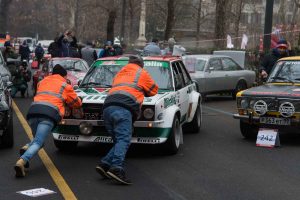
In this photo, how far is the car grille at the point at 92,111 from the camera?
29.4ft

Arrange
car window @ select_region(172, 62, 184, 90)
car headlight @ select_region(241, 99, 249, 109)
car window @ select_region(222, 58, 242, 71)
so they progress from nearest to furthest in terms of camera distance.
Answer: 1. car window @ select_region(172, 62, 184, 90)
2. car headlight @ select_region(241, 99, 249, 109)
3. car window @ select_region(222, 58, 242, 71)

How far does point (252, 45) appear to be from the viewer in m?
28.2

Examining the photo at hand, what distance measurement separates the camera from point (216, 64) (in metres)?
18.5

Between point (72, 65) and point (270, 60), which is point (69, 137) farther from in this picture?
point (72, 65)

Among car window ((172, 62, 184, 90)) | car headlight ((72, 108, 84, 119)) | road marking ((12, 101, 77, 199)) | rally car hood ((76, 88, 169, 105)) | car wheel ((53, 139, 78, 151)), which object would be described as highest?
car window ((172, 62, 184, 90))

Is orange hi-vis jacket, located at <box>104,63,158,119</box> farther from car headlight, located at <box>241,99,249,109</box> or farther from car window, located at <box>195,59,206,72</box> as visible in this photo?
car window, located at <box>195,59,206,72</box>

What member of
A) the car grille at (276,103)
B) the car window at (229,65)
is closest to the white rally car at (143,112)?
the car grille at (276,103)

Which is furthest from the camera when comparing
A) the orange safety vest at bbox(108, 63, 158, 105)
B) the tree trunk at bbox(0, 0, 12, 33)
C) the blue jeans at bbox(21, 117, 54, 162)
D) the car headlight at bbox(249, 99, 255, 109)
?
the tree trunk at bbox(0, 0, 12, 33)

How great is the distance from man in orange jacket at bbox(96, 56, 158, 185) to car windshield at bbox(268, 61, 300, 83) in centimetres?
436

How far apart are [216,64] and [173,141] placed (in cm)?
959

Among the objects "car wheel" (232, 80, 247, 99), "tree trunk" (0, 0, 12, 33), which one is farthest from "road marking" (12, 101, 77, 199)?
"tree trunk" (0, 0, 12, 33)

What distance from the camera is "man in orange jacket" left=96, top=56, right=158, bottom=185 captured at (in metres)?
7.45

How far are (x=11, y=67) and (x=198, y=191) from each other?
12.8m

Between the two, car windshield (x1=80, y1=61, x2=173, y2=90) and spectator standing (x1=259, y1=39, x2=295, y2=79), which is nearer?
car windshield (x1=80, y1=61, x2=173, y2=90)
